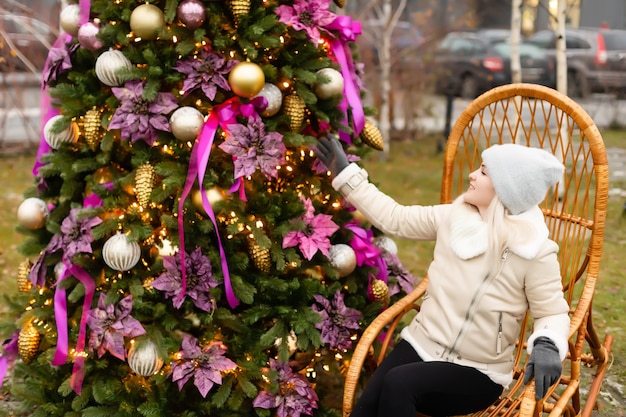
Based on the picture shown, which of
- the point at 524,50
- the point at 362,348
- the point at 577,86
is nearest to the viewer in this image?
the point at 362,348

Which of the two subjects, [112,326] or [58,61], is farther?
[58,61]

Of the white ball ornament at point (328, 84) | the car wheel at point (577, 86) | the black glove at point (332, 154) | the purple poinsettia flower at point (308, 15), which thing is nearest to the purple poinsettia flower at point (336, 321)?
the black glove at point (332, 154)

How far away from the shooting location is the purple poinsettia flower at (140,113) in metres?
2.57

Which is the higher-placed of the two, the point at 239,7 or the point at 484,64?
the point at 239,7

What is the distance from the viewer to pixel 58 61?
2785 millimetres

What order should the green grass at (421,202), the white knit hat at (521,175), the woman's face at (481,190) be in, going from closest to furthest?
1. the white knit hat at (521,175)
2. the woman's face at (481,190)
3. the green grass at (421,202)

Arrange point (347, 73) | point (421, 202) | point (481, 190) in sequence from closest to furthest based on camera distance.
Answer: point (481, 190), point (347, 73), point (421, 202)

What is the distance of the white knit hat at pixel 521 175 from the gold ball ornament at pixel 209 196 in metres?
0.95

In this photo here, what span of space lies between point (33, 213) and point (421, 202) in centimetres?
460

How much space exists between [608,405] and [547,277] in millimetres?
1344

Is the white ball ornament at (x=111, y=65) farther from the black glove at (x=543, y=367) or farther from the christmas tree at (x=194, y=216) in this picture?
the black glove at (x=543, y=367)

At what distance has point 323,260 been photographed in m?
2.81

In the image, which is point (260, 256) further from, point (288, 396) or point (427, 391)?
point (427, 391)

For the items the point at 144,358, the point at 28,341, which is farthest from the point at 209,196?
the point at 28,341
